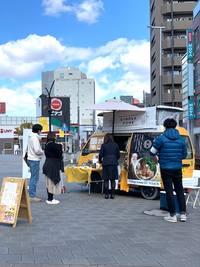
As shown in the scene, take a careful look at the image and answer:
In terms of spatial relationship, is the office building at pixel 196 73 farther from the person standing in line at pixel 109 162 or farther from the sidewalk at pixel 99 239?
the sidewalk at pixel 99 239

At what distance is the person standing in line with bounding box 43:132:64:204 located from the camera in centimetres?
930

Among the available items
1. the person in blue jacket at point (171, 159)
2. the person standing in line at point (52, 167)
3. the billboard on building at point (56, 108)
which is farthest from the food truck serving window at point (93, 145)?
the billboard on building at point (56, 108)

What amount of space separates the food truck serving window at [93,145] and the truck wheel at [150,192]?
227cm

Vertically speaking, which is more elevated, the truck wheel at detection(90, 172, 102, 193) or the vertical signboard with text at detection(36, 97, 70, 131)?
the vertical signboard with text at detection(36, 97, 70, 131)

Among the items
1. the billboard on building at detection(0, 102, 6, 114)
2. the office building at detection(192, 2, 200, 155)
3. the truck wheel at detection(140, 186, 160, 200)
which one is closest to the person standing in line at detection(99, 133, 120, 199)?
the truck wheel at detection(140, 186, 160, 200)

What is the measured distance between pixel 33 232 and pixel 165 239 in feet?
7.11

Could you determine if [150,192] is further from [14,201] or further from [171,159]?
[14,201]

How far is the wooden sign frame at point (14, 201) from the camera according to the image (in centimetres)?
682

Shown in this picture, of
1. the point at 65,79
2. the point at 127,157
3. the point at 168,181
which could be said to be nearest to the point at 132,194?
the point at 127,157

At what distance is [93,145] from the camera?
12.4 m

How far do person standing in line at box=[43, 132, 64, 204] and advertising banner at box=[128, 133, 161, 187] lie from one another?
7.02 ft

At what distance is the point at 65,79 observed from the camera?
15762 centimetres

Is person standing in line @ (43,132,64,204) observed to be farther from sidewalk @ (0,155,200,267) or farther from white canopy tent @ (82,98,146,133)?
white canopy tent @ (82,98,146,133)

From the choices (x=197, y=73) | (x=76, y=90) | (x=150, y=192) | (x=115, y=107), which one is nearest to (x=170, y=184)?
(x=150, y=192)
